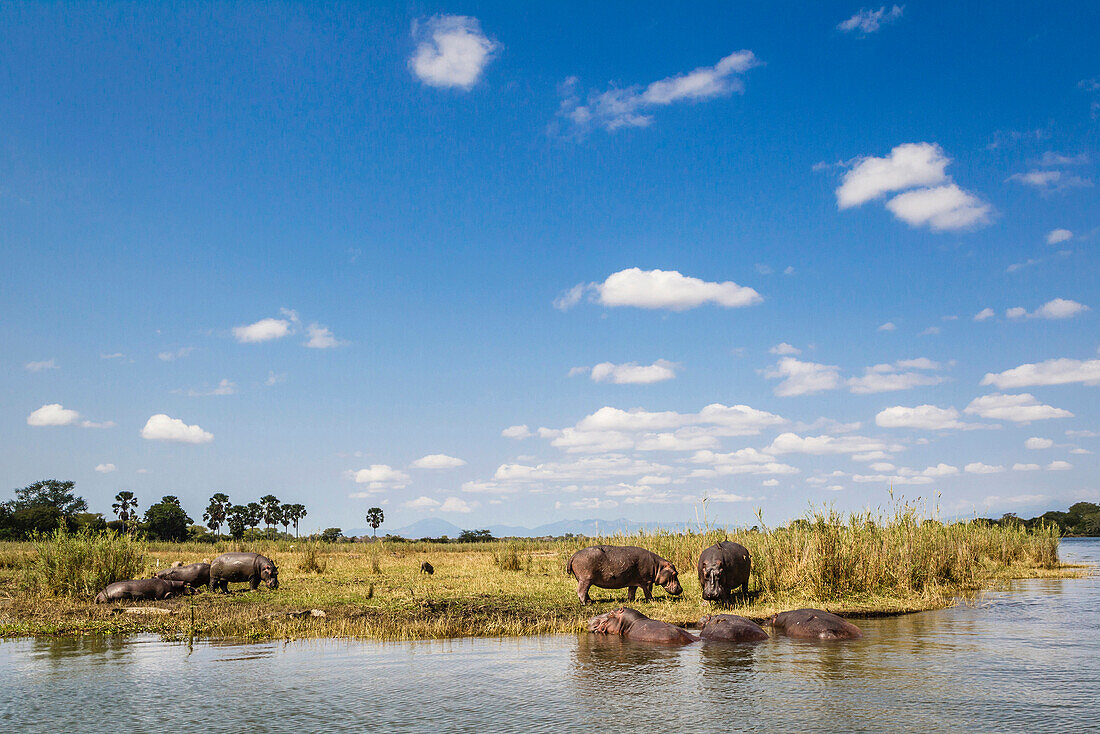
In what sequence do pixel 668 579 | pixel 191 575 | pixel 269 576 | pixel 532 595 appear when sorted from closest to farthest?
1. pixel 668 579
2. pixel 532 595
3. pixel 191 575
4. pixel 269 576

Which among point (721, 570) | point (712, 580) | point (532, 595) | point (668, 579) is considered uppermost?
point (721, 570)

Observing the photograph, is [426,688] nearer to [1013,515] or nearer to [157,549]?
[1013,515]

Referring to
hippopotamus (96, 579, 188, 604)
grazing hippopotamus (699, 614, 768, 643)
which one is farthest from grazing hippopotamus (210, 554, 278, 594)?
grazing hippopotamus (699, 614, 768, 643)

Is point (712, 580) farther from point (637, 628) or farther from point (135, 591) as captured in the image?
point (135, 591)

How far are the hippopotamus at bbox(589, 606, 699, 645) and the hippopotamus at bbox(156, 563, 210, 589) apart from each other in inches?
494

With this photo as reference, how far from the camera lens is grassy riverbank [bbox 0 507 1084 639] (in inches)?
518

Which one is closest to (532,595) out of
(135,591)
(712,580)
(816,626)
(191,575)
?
(712,580)

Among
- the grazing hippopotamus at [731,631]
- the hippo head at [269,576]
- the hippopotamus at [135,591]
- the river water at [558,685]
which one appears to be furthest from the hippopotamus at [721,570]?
the hippopotamus at [135,591]

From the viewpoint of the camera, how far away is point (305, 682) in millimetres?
8680

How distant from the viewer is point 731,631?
11.2 meters

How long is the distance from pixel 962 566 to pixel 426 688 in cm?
1878

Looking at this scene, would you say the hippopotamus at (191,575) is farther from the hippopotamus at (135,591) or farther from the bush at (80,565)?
the hippopotamus at (135,591)

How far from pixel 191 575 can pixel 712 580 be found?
13952 mm

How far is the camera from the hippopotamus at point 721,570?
14.5 m
